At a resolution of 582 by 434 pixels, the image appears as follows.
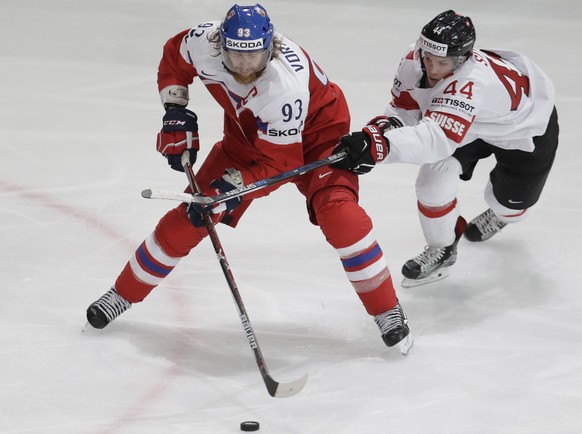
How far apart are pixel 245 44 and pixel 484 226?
1.58 metres

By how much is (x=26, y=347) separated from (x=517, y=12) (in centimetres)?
436

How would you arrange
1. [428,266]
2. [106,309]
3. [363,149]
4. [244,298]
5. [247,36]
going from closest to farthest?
1. [247,36]
2. [363,149]
3. [106,309]
4. [244,298]
5. [428,266]

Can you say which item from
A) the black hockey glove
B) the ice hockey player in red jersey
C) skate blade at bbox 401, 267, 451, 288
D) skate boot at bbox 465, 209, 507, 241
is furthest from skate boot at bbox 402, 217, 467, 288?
the black hockey glove

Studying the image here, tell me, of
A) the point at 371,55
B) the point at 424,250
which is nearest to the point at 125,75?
the point at 371,55

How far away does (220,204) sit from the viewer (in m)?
3.18

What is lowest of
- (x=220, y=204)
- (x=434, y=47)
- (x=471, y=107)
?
(x=220, y=204)

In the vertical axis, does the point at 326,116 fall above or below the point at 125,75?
above

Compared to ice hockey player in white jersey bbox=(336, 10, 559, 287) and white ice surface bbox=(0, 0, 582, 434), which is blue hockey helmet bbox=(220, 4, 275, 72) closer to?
ice hockey player in white jersey bbox=(336, 10, 559, 287)

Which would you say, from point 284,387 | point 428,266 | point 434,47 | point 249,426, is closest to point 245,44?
point 434,47

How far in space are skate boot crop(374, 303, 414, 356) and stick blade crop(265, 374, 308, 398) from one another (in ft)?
1.41

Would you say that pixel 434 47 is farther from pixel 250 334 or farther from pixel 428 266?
pixel 250 334

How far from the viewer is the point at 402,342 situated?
3273mm

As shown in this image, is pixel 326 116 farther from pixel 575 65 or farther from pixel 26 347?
pixel 575 65

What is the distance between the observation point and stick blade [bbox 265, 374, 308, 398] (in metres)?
2.90
